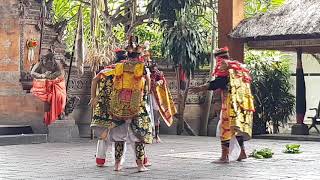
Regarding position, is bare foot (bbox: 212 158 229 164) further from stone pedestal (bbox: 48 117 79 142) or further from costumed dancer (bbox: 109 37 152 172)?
stone pedestal (bbox: 48 117 79 142)

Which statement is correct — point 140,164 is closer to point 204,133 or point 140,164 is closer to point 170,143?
point 170,143

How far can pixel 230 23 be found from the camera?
1906 centimetres

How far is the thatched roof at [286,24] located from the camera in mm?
17438

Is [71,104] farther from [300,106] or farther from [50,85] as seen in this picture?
[300,106]

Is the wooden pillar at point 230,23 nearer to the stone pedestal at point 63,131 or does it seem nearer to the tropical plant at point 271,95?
the tropical plant at point 271,95

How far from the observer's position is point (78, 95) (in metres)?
18.4

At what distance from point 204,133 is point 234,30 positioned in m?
2.98

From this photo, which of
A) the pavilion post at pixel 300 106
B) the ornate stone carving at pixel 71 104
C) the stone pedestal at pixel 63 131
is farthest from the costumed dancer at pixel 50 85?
the pavilion post at pixel 300 106

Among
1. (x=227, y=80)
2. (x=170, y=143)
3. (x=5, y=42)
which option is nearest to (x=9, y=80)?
(x=5, y=42)

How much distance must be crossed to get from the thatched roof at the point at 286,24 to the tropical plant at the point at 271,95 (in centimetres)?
116

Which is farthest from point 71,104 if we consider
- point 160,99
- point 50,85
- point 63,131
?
point 160,99

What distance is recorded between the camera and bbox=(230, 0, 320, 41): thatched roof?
1744 cm

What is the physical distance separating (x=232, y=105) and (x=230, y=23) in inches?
318

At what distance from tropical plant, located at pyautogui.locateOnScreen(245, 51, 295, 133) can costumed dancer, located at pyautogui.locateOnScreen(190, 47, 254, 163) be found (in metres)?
7.18
